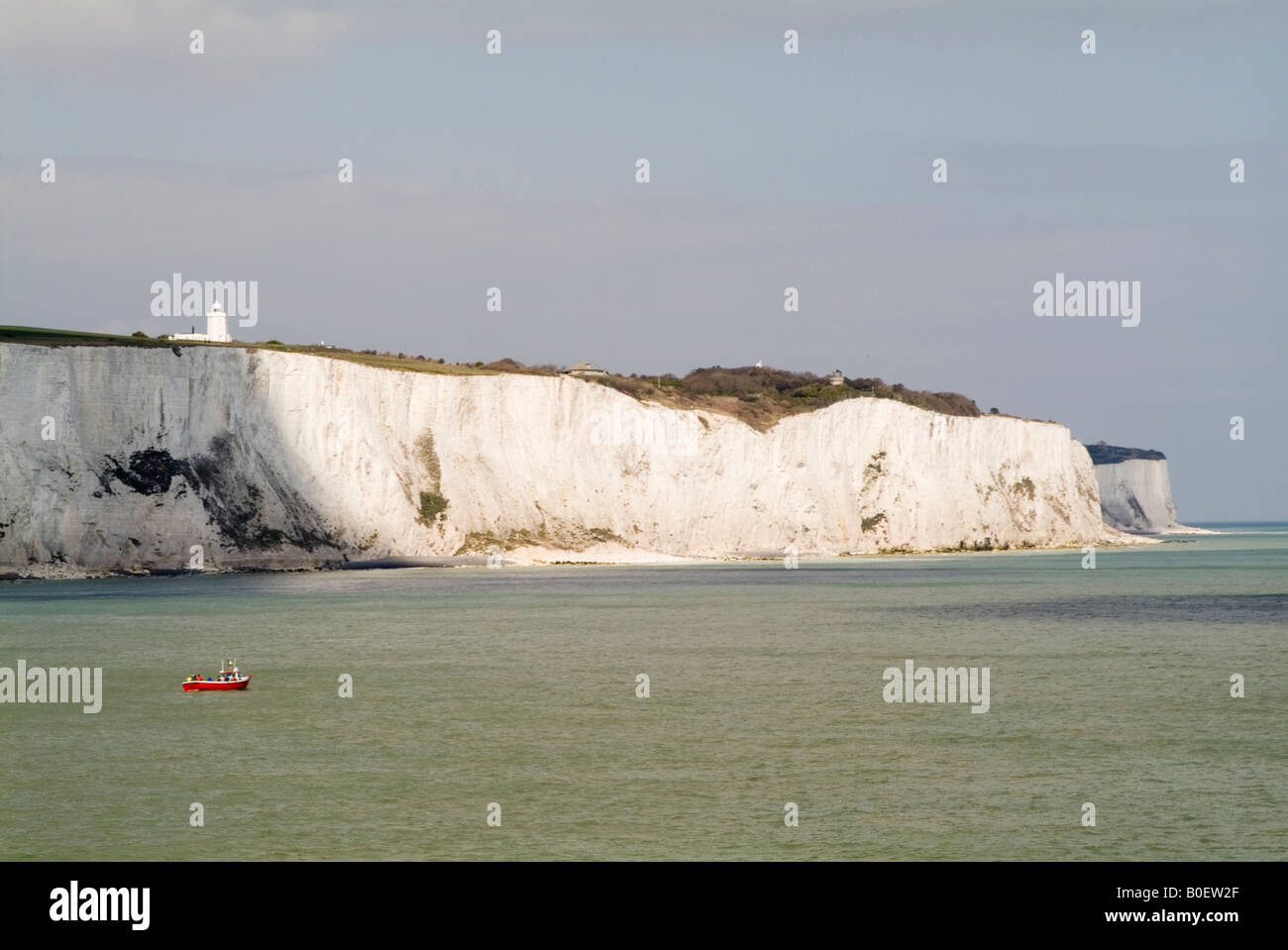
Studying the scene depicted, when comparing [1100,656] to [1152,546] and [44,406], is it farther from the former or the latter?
[1152,546]

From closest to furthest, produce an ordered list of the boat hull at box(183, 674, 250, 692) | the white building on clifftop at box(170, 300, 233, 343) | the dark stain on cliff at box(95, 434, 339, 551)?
the boat hull at box(183, 674, 250, 692), the dark stain on cliff at box(95, 434, 339, 551), the white building on clifftop at box(170, 300, 233, 343)

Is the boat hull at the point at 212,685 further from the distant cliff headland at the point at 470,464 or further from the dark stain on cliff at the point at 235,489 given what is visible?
the dark stain on cliff at the point at 235,489

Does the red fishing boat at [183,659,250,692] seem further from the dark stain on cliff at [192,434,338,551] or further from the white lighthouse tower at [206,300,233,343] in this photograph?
the white lighthouse tower at [206,300,233,343]

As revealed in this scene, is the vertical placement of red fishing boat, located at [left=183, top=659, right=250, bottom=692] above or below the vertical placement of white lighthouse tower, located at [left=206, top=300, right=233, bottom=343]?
below

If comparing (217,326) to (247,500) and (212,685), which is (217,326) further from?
(212,685)

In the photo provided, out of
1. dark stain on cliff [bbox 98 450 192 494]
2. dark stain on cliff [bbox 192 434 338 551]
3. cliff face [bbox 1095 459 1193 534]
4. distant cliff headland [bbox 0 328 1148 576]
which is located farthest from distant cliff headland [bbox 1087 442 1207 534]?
dark stain on cliff [bbox 98 450 192 494]

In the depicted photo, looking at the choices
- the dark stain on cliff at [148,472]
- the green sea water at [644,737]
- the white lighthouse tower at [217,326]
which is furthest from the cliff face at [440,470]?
the green sea water at [644,737]
